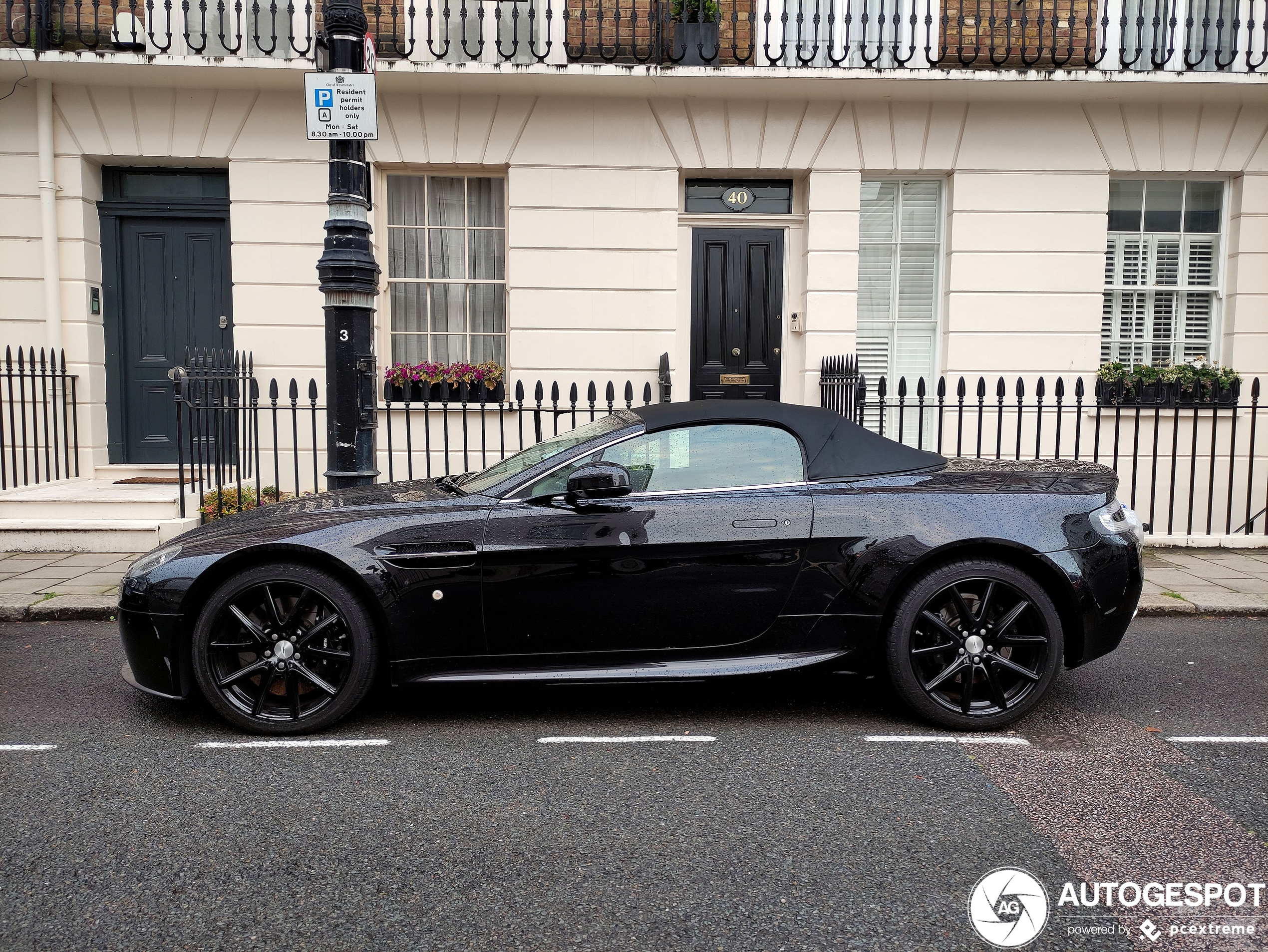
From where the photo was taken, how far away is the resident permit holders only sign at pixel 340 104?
499cm

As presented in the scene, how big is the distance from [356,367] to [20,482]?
5868 mm

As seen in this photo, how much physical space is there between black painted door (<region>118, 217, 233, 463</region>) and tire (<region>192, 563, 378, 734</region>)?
6720mm

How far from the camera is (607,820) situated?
299cm

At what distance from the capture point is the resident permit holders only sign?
4.99 m

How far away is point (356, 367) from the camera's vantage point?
5.17 m

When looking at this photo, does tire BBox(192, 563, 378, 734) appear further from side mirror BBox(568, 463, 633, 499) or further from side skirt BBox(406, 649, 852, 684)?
side mirror BBox(568, 463, 633, 499)

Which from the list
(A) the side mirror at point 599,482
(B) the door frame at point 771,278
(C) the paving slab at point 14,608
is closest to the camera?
(A) the side mirror at point 599,482

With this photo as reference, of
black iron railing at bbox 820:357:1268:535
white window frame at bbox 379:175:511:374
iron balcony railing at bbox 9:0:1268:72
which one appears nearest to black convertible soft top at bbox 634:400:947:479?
black iron railing at bbox 820:357:1268:535

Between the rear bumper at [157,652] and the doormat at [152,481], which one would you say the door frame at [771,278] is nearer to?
the doormat at [152,481]

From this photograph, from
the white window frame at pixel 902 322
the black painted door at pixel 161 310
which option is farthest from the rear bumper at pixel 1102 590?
the black painted door at pixel 161 310

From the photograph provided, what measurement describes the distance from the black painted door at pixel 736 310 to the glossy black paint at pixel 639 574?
6.04 metres

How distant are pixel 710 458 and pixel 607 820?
161 centimetres

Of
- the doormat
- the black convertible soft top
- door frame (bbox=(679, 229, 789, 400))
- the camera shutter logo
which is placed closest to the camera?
the camera shutter logo

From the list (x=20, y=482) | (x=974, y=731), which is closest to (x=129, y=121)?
(x=20, y=482)
